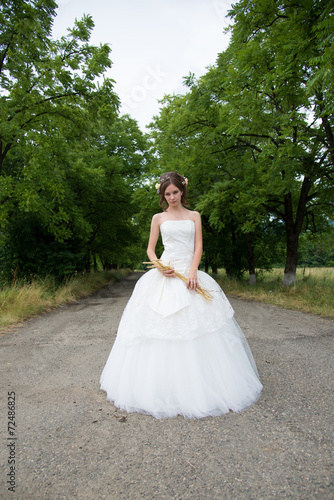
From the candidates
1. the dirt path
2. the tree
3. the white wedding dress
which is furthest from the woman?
the tree

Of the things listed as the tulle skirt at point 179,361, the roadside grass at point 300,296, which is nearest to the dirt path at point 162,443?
the tulle skirt at point 179,361

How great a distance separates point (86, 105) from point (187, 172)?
471cm

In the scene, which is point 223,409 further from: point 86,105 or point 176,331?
point 86,105

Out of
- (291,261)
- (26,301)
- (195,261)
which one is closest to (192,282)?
(195,261)

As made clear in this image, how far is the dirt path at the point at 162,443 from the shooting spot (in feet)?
6.01

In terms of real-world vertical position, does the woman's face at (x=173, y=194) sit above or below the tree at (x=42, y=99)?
below

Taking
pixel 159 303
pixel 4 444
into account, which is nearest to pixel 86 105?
pixel 159 303

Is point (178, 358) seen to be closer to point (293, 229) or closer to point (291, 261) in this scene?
point (291, 261)

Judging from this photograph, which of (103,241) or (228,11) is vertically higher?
(228,11)

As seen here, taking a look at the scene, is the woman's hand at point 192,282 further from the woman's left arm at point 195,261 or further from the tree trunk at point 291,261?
the tree trunk at point 291,261

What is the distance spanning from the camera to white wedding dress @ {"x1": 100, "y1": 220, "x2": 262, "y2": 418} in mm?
2736

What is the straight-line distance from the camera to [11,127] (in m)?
9.27

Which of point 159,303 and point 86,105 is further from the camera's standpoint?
point 86,105

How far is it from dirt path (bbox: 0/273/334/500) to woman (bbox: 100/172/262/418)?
136 millimetres
